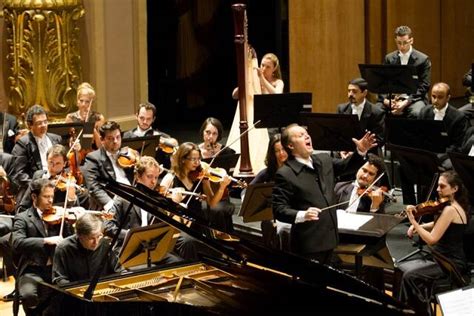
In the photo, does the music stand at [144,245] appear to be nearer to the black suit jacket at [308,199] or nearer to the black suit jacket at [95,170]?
the black suit jacket at [308,199]

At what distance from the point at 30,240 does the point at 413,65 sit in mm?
5019

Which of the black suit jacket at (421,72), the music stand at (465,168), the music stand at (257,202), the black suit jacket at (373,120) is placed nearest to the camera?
the music stand at (465,168)

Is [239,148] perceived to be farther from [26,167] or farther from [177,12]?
[177,12]

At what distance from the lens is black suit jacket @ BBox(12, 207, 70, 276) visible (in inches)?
271

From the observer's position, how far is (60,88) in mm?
10703

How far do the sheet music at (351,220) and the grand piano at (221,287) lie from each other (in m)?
1.32

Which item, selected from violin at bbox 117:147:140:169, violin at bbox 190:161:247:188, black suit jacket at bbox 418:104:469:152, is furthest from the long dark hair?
violin at bbox 117:147:140:169

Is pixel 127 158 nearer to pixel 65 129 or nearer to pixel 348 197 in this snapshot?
pixel 65 129

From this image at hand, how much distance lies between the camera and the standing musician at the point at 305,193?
680 centimetres

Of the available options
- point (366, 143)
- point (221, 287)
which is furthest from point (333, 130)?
point (221, 287)

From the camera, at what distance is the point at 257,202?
7.50 metres

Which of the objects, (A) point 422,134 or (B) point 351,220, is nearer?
(B) point 351,220

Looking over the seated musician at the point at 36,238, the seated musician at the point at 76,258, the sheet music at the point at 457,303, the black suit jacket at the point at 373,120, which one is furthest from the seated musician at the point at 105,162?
the sheet music at the point at 457,303

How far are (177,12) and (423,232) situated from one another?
7509mm
